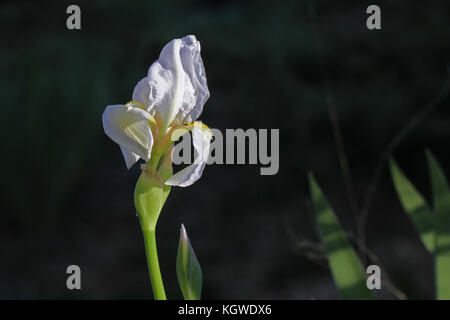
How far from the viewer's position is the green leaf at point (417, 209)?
91cm

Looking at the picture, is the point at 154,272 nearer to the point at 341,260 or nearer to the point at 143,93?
the point at 143,93

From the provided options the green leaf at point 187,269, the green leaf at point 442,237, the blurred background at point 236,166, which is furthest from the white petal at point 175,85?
the blurred background at point 236,166

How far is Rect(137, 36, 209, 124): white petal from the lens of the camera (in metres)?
0.52

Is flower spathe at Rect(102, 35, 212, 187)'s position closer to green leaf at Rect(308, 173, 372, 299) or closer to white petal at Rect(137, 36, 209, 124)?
white petal at Rect(137, 36, 209, 124)

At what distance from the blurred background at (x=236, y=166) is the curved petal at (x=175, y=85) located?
0.71 metres

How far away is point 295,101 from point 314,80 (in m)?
0.28

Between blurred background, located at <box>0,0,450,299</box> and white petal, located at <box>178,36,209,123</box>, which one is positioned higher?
blurred background, located at <box>0,0,450,299</box>

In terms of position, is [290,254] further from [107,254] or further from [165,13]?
[165,13]

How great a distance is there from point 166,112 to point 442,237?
45 cm

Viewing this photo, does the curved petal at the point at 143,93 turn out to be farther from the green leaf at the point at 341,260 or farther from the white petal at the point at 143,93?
the green leaf at the point at 341,260

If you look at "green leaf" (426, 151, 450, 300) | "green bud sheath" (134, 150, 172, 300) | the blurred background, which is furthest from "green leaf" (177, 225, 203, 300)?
the blurred background

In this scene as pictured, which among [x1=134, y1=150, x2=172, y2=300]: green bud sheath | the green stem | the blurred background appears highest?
the blurred background

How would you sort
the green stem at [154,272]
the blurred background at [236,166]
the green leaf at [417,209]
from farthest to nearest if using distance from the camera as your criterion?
the blurred background at [236,166]
the green leaf at [417,209]
the green stem at [154,272]

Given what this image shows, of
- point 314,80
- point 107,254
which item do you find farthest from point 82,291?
point 314,80
